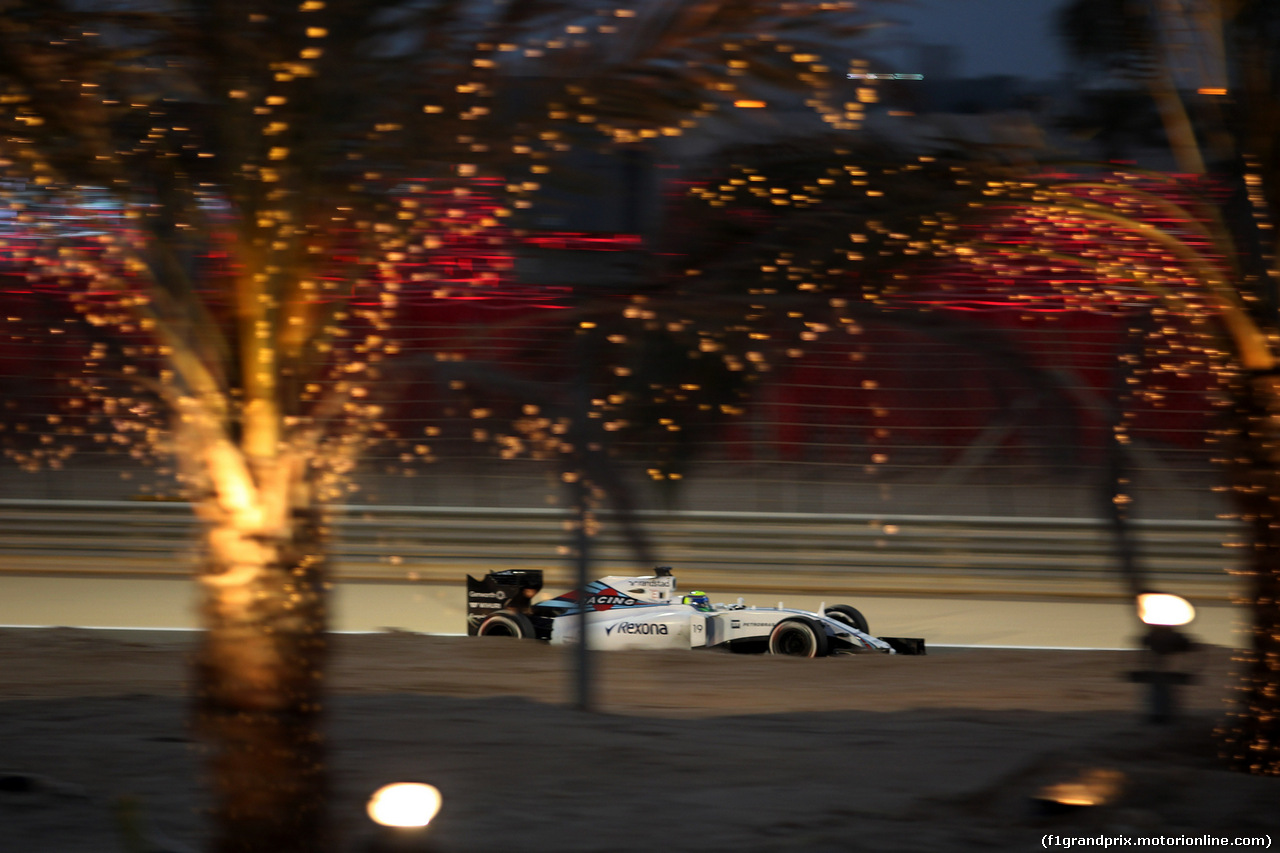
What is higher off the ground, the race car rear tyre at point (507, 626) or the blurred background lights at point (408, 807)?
the race car rear tyre at point (507, 626)

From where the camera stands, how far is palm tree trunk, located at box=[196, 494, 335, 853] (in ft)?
9.64

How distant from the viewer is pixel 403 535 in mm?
11938

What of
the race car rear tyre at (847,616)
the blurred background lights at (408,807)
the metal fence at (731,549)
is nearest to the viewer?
the blurred background lights at (408,807)

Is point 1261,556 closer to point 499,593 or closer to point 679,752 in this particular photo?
point 679,752

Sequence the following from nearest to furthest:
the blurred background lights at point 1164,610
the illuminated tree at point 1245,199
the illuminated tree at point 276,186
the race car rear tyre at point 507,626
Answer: the illuminated tree at point 276,186, the illuminated tree at point 1245,199, the blurred background lights at point 1164,610, the race car rear tyre at point 507,626

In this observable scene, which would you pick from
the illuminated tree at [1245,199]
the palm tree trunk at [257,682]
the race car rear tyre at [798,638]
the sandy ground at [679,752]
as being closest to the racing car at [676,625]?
the race car rear tyre at [798,638]

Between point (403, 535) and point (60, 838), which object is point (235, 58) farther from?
point (403, 535)

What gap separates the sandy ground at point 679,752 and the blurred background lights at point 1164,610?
43cm

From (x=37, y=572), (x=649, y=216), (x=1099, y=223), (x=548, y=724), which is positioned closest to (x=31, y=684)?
(x=548, y=724)

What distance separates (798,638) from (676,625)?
2.31 feet

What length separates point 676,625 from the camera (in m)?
7.41

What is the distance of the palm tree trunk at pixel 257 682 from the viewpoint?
294cm

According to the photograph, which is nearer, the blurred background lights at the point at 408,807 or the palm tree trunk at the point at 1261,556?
the blurred background lights at the point at 408,807

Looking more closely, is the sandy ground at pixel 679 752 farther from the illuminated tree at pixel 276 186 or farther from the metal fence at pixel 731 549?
the metal fence at pixel 731 549
